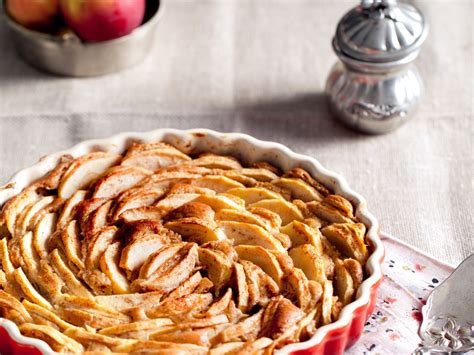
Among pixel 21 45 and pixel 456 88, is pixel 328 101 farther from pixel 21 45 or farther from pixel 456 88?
pixel 21 45

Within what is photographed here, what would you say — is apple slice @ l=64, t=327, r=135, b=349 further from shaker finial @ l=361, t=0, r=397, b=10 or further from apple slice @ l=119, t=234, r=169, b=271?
shaker finial @ l=361, t=0, r=397, b=10

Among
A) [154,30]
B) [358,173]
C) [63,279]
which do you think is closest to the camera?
[63,279]

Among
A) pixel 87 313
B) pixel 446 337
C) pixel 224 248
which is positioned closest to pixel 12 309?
pixel 87 313

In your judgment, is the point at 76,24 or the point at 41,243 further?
the point at 76,24

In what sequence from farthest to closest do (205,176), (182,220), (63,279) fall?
1. (205,176)
2. (182,220)
3. (63,279)

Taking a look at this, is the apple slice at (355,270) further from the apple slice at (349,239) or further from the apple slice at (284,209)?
the apple slice at (284,209)

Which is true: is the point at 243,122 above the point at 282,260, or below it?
below

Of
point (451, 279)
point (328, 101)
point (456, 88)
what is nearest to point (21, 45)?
point (328, 101)

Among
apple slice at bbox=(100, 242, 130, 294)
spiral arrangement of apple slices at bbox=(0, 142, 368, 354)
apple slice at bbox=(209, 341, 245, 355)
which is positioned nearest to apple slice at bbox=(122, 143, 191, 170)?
spiral arrangement of apple slices at bbox=(0, 142, 368, 354)
